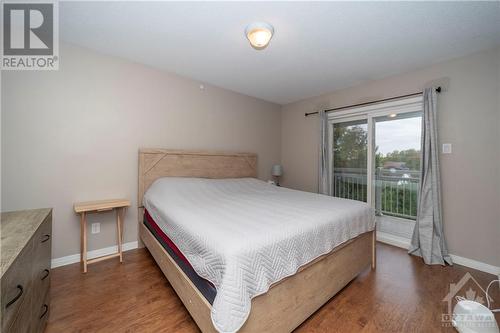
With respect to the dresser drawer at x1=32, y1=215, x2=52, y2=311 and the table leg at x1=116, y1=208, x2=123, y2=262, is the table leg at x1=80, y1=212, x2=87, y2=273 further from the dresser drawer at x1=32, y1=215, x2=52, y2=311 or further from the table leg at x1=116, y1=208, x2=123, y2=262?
the dresser drawer at x1=32, y1=215, x2=52, y2=311

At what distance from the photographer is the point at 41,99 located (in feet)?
7.11

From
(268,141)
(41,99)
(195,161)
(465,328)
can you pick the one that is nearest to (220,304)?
(465,328)

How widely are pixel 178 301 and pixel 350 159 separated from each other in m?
3.35

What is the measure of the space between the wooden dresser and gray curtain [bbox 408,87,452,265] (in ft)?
11.9

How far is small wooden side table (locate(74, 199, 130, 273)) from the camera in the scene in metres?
2.18

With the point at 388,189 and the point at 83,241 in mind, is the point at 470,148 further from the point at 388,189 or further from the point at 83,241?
the point at 83,241

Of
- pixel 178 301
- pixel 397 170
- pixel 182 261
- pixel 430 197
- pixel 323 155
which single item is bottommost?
pixel 178 301

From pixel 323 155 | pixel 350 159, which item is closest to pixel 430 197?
pixel 350 159

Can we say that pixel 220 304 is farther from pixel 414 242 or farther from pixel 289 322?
pixel 414 242

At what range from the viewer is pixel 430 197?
2.60 metres

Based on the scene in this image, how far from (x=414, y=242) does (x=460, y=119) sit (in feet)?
5.44

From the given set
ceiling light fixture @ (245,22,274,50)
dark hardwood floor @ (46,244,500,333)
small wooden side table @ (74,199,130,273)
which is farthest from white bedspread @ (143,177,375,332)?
ceiling light fixture @ (245,22,274,50)

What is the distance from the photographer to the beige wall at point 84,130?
6.83 feet

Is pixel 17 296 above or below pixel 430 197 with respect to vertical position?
below
